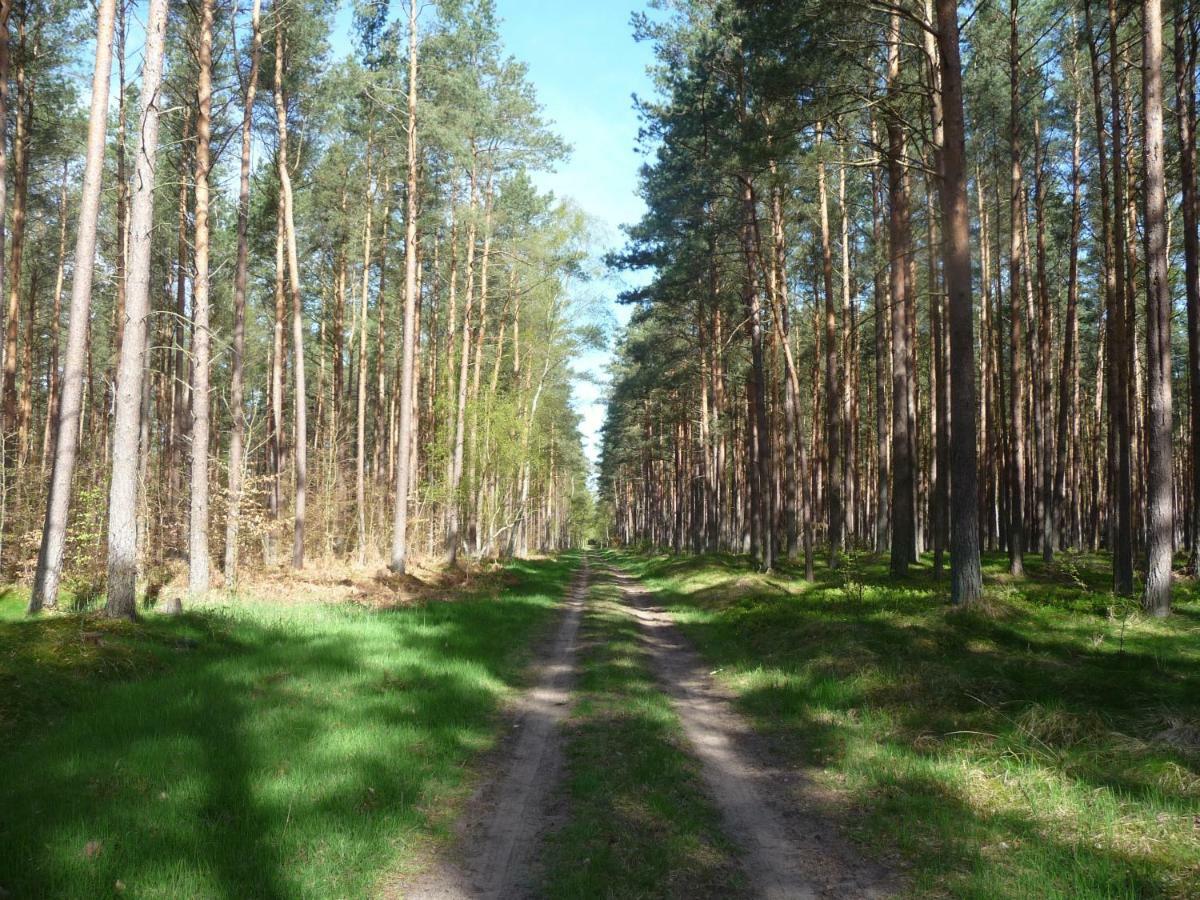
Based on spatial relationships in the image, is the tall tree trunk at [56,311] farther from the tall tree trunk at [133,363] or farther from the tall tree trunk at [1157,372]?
the tall tree trunk at [1157,372]

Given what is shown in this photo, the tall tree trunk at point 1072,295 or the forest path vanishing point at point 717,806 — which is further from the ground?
the tall tree trunk at point 1072,295

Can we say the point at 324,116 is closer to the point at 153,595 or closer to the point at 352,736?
the point at 153,595

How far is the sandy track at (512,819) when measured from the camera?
4277mm

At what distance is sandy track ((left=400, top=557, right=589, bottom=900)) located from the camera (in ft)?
14.0

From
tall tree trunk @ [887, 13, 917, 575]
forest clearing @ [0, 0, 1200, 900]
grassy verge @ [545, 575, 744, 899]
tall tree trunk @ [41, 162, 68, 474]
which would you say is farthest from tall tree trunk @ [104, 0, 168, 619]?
tall tree trunk @ [41, 162, 68, 474]

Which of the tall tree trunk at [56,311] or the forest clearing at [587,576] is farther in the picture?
the tall tree trunk at [56,311]

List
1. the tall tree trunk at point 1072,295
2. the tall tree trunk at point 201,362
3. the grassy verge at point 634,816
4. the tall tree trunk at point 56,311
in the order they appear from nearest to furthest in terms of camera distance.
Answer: the grassy verge at point 634,816 < the tall tree trunk at point 201,362 < the tall tree trunk at point 1072,295 < the tall tree trunk at point 56,311

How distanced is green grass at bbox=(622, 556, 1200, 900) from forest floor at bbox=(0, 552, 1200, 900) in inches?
1.2

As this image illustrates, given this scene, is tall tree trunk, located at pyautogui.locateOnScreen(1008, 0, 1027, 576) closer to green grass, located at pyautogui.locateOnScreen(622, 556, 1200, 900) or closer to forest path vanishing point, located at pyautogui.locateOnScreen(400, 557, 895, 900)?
green grass, located at pyautogui.locateOnScreen(622, 556, 1200, 900)

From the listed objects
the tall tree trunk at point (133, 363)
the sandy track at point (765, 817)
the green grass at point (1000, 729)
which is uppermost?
the tall tree trunk at point (133, 363)

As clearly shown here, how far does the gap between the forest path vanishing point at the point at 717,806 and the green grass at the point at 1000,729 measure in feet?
1.14

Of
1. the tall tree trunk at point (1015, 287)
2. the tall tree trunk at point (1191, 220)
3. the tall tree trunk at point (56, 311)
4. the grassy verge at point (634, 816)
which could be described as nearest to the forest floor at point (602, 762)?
the grassy verge at point (634, 816)

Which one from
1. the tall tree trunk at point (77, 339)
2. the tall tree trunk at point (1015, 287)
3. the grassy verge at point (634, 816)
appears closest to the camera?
the grassy verge at point (634, 816)

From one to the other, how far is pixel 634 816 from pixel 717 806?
31.1 inches
